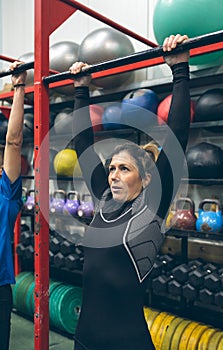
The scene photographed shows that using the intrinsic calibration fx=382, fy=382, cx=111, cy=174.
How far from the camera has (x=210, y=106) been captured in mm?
2336

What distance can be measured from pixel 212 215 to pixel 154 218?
1223 mm

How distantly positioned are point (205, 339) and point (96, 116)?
1.73 meters

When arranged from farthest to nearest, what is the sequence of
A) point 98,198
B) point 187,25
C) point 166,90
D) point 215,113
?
point 166,90, point 215,113, point 187,25, point 98,198

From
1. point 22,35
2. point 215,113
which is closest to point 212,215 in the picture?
point 215,113

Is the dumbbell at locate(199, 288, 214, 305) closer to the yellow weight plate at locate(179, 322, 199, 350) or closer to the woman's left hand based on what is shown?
the yellow weight plate at locate(179, 322, 199, 350)

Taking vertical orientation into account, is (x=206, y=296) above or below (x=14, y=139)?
below

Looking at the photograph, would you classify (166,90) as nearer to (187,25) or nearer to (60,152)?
(187,25)

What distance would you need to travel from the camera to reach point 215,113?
233 centimetres

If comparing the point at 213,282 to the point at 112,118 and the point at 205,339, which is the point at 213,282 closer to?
the point at 205,339

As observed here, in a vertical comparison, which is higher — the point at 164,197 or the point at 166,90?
the point at 166,90

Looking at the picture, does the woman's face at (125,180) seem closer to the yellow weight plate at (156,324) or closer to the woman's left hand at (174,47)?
the woman's left hand at (174,47)

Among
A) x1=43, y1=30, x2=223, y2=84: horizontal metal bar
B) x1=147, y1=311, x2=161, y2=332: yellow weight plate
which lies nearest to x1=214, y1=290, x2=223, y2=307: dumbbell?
x1=147, y1=311, x2=161, y2=332: yellow weight plate

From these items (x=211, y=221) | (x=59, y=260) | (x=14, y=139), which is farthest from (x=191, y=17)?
(x=59, y=260)

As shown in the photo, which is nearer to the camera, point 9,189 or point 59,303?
point 9,189
